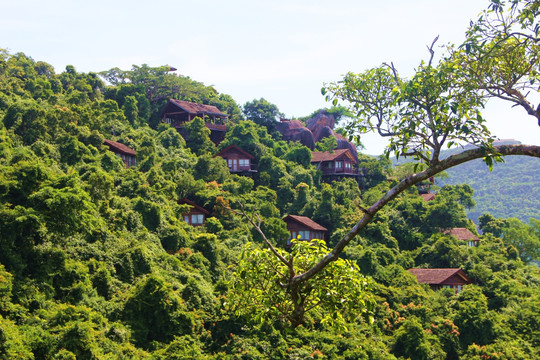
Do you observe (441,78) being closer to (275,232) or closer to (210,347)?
(210,347)

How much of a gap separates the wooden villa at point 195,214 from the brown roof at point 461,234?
20499 mm

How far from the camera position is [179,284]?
83.1ft

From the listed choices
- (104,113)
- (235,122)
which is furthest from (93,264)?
(235,122)

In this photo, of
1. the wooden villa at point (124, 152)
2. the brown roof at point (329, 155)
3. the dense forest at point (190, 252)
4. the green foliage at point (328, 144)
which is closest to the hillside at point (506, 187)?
the green foliage at point (328, 144)

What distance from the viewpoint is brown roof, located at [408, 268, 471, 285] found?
35.9m

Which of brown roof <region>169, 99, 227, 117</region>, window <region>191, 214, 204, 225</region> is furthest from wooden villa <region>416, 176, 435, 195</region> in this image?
window <region>191, 214, 204, 225</region>

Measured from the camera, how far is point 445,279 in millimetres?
35688

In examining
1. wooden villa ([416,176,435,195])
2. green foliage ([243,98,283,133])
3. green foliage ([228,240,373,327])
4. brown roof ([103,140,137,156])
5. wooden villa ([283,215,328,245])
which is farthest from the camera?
green foliage ([243,98,283,133])

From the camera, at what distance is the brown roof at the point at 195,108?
2183 inches

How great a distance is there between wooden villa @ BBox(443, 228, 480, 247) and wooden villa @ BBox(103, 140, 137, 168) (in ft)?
83.7

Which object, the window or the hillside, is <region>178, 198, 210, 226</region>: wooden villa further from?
the hillside

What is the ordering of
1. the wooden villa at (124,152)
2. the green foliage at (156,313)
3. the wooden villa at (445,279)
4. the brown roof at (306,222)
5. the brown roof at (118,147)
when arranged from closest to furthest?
the green foliage at (156,313)
the wooden villa at (445,279)
the brown roof at (118,147)
the wooden villa at (124,152)
the brown roof at (306,222)

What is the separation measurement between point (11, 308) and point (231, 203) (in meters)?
21.3

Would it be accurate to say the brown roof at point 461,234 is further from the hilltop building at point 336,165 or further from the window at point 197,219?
the window at point 197,219
